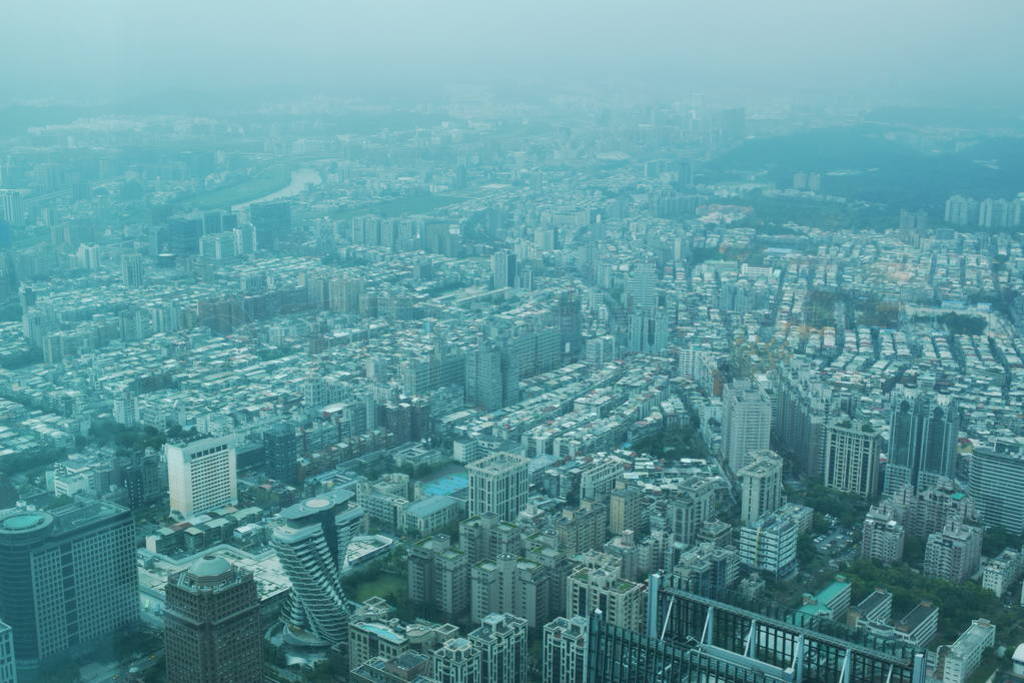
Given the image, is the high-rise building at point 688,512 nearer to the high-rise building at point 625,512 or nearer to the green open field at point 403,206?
the high-rise building at point 625,512

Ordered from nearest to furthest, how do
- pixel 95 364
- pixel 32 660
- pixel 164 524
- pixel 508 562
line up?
pixel 32 660, pixel 508 562, pixel 164 524, pixel 95 364

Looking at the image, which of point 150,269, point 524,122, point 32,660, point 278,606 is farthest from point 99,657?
point 524,122

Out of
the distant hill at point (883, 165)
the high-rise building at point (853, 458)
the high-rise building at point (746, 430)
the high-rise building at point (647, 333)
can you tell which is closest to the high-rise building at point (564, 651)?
the high-rise building at point (746, 430)

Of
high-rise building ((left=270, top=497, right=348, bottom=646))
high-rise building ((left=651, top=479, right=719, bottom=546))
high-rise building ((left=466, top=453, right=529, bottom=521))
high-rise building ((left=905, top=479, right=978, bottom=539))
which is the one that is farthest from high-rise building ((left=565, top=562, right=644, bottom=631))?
high-rise building ((left=905, top=479, right=978, bottom=539))

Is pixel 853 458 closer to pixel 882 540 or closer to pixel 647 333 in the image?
pixel 882 540

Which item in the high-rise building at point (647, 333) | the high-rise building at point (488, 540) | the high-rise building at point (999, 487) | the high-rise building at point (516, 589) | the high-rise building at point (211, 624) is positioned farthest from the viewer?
the high-rise building at point (647, 333)

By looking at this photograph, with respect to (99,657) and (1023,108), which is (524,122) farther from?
(99,657)

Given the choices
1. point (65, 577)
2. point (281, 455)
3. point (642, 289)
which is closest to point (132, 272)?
point (281, 455)
